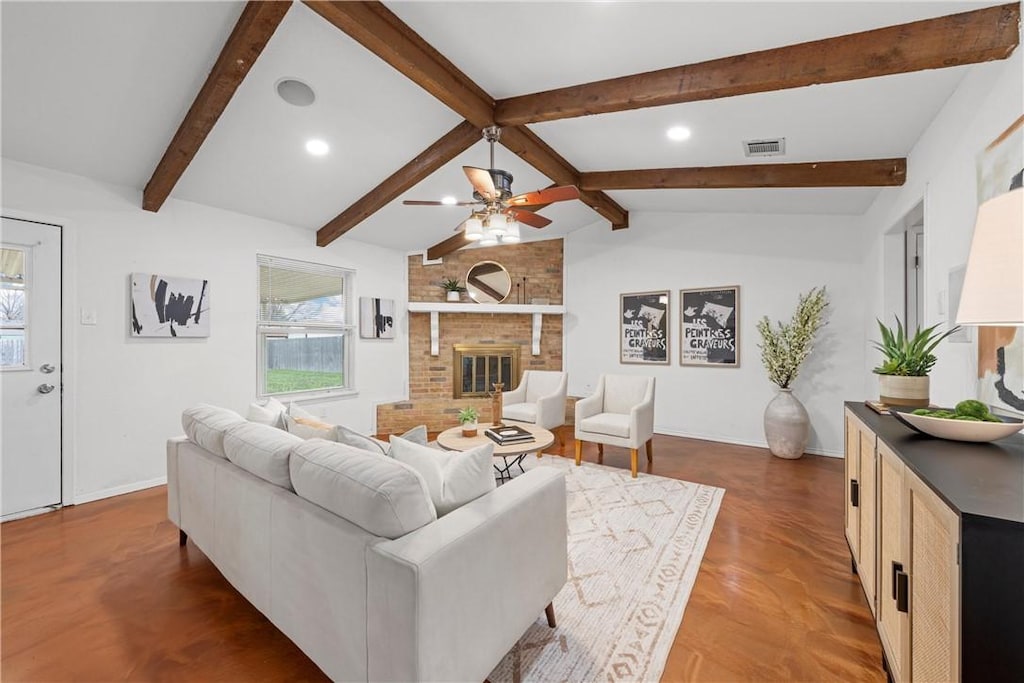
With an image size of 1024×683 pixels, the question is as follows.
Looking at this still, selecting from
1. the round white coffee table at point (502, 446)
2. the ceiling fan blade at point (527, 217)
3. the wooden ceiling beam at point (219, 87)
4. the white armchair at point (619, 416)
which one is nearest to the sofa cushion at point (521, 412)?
the white armchair at point (619, 416)

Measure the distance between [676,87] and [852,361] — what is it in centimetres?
348

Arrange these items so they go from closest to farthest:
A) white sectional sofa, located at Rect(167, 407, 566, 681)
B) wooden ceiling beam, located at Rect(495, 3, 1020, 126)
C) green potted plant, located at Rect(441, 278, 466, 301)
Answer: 1. white sectional sofa, located at Rect(167, 407, 566, 681)
2. wooden ceiling beam, located at Rect(495, 3, 1020, 126)
3. green potted plant, located at Rect(441, 278, 466, 301)

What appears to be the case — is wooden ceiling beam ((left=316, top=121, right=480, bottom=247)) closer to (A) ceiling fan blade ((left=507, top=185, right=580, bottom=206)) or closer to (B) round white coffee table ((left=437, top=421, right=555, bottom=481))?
(A) ceiling fan blade ((left=507, top=185, right=580, bottom=206))

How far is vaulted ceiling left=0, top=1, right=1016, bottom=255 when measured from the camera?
6.74ft

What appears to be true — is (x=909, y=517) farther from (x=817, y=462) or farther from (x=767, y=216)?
(x=767, y=216)

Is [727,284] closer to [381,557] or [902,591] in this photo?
[902,591]

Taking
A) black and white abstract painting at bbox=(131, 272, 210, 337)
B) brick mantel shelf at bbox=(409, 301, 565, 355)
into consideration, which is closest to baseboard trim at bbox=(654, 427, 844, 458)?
brick mantel shelf at bbox=(409, 301, 565, 355)

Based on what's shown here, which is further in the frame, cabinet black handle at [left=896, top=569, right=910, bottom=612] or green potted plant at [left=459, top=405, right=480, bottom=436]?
green potted plant at [left=459, top=405, right=480, bottom=436]

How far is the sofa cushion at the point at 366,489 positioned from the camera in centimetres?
129

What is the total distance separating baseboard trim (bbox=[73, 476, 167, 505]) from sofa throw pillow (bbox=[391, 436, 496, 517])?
308cm

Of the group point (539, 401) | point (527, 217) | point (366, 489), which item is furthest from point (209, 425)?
point (539, 401)

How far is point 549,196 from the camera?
9.39 ft

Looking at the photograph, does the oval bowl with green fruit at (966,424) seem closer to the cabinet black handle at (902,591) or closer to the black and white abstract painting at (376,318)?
the cabinet black handle at (902,591)

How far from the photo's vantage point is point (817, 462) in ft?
13.6
